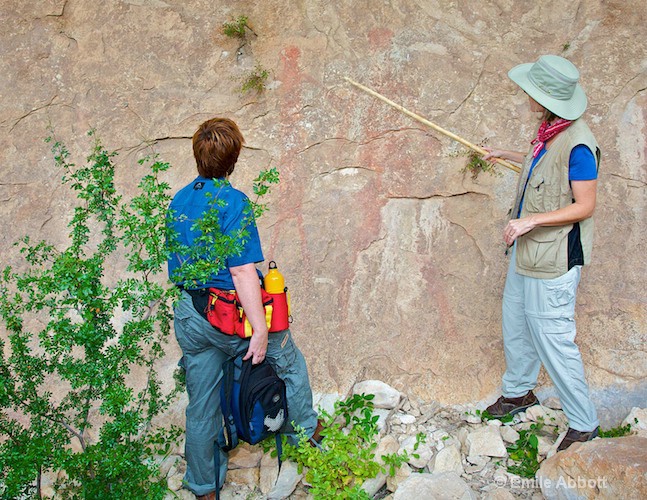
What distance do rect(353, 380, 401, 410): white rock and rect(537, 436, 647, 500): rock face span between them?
3.58ft

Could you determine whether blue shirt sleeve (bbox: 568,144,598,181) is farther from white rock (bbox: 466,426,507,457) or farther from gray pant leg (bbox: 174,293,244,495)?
gray pant leg (bbox: 174,293,244,495)

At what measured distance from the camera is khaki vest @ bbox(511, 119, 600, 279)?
10.8 feet

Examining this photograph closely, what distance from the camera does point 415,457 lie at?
12.1 ft

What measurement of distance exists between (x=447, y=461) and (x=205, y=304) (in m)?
1.50

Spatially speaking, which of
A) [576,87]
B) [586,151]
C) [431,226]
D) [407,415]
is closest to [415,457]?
[407,415]

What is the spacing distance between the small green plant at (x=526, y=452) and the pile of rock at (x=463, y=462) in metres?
0.03

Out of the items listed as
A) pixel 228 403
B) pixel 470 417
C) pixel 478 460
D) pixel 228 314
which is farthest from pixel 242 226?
pixel 470 417

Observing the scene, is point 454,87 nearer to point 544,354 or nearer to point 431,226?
point 431,226

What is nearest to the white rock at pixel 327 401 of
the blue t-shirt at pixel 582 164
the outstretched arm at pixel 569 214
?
the outstretched arm at pixel 569 214

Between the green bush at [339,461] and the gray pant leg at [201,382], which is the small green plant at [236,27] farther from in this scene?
the green bush at [339,461]

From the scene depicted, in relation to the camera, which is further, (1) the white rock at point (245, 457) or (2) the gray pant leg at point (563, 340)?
(1) the white rock at point (245, 457)

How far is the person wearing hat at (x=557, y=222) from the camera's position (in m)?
3.26

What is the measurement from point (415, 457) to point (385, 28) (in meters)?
2.70

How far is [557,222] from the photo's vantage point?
3.28 metres
